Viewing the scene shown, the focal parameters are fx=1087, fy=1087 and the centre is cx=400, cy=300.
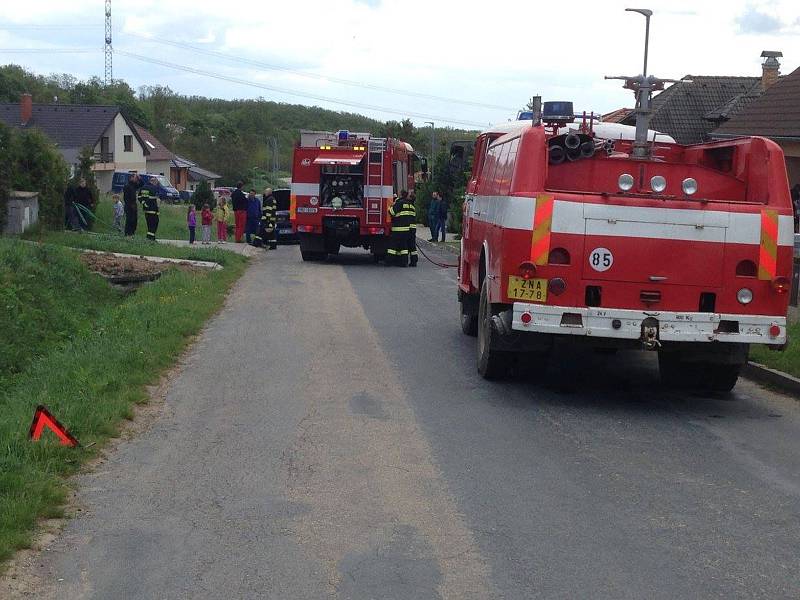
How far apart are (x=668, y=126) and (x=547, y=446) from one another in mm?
35033

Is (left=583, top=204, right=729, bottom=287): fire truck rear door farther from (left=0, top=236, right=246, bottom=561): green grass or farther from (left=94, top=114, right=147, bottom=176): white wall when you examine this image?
(left=94, top=114, right=147, bottom=176): white wall

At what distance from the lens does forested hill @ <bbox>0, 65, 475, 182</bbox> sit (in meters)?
96.1

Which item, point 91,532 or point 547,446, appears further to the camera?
point 547,446

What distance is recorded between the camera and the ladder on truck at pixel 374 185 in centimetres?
2551

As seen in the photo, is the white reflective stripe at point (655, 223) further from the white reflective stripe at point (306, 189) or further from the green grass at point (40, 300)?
the white reflective stripe at point (306, 189)

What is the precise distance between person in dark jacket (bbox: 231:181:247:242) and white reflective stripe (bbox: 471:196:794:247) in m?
21.9

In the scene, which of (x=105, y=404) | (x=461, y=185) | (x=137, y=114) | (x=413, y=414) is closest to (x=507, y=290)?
(x=413, y=414)

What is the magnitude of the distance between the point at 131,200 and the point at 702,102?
23.8 metres

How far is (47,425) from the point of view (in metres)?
7.79

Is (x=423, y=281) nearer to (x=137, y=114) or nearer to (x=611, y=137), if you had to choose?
(x=611, y=137)

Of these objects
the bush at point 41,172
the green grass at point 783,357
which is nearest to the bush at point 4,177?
the bush at point 41,172

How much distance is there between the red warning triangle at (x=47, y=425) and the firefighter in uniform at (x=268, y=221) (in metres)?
22.3

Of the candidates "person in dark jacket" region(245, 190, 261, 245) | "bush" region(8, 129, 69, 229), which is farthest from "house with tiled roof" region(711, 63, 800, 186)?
"bush" region(8, 129, 69, 229)

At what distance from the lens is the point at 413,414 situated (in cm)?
933
